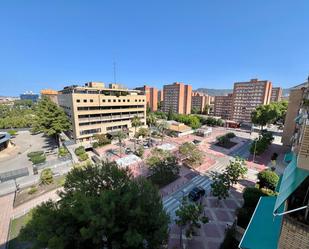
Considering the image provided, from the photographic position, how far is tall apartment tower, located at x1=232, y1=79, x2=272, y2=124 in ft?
219

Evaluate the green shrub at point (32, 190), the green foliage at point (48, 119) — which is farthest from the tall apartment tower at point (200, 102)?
the green shrub at point (32, 190)

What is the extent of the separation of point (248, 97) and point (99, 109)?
6351 centimetres

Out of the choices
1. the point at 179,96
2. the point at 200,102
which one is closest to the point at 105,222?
the point at 179,96

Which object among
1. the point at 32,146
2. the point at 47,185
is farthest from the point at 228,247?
the point at 32,146

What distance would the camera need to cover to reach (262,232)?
8984mm

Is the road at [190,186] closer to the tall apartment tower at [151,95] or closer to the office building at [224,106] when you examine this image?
the office building at [224,106]

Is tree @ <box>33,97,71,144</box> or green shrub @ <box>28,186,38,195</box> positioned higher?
tree @ <box>33,97,71,144</box>

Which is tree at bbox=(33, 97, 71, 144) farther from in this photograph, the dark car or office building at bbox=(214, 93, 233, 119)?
office building at bbox=(214, 93, 233, 119)

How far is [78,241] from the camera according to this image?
9875 mm

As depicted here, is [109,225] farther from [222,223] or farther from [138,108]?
[138,108]

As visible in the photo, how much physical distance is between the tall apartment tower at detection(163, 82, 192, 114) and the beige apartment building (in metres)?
37.1

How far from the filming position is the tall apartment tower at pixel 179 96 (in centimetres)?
8719

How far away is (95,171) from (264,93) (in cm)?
7519

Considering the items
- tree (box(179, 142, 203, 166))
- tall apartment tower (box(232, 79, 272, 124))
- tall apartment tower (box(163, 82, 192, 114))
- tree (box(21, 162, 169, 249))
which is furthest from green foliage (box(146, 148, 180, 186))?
tall apartment tower (box(163, 82, 192, 114))
